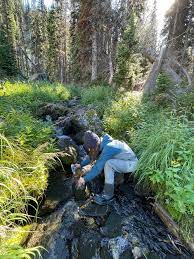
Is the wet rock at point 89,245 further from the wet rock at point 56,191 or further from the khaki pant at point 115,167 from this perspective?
the khaki pant at point 115,167

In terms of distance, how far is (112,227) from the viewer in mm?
3721

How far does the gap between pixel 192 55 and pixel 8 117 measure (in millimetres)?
17390

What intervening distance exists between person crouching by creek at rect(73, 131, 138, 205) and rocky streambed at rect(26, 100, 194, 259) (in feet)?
0.76

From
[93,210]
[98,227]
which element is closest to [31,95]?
[93,210]

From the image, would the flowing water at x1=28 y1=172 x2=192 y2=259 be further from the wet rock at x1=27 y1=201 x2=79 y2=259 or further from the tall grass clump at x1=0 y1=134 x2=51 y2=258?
the tall grass clump at x1=0 y1=134 x2=51 y2=258

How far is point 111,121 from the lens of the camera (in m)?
6.51

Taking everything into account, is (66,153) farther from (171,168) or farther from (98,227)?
(171,168)

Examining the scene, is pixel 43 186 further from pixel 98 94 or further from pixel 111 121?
pixel 98 94

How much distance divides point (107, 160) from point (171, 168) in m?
1.16

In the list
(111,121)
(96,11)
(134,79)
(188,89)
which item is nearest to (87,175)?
(111,121)

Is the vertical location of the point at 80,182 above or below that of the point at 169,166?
below

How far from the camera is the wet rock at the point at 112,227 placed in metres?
3.57

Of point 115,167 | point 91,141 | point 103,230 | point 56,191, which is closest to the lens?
point 103,230

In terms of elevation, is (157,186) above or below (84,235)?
above
